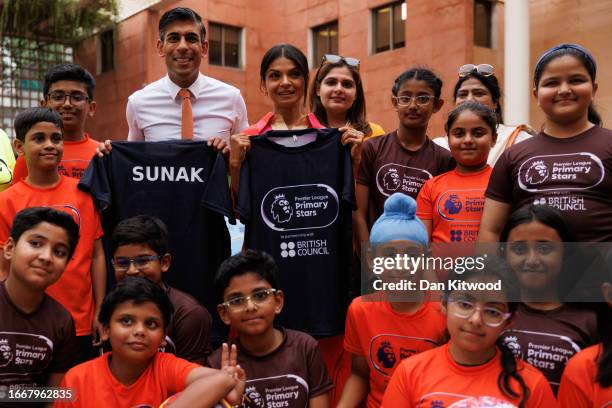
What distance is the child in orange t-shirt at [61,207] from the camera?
3516mm

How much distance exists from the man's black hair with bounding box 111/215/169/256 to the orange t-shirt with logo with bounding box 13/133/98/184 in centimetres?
74

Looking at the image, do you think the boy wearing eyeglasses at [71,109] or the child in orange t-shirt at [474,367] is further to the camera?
the boy wearing eyeglasses at [71,109]

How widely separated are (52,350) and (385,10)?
1349 centimetres

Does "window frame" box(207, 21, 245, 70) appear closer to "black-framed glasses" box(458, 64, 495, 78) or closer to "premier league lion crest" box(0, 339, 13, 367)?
"black-framed glasses" box(458, 64, 495, 78)

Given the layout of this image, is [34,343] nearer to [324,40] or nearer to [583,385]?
[583,385]

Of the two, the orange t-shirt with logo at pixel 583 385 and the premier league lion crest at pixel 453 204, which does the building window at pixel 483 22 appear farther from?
the orange t-shirt with logo at pixel 583 385

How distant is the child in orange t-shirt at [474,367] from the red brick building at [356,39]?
32.2 feet

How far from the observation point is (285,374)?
3139mm

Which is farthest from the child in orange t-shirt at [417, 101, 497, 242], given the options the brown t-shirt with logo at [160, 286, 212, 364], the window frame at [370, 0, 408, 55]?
the window frame at [370, 0, 408, 55]

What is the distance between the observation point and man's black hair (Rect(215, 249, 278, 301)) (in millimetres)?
3240

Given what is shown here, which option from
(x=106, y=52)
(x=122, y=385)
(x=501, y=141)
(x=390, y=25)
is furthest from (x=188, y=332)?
(x=106, y=52)

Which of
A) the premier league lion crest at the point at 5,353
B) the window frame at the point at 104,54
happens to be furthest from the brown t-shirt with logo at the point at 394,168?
the window frame at the point at 104,54

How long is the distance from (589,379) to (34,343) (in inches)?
102

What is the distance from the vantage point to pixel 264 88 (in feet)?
13.5
